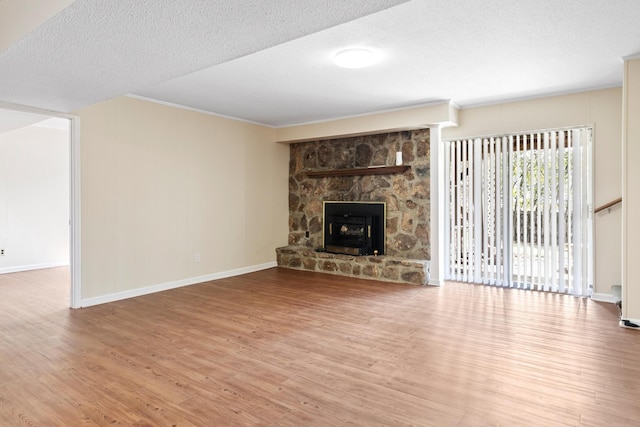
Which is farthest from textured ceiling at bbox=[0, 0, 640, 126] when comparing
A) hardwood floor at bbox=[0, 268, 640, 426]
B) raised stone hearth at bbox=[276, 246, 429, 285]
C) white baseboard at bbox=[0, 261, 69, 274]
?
white baseboard at bbox=[0, 261, 69, 274]

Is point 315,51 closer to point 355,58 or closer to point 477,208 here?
point 355,58

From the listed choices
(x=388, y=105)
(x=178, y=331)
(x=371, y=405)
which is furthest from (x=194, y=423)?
(x=388, y=105)

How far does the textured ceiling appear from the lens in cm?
199

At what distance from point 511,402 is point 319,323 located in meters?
1.82

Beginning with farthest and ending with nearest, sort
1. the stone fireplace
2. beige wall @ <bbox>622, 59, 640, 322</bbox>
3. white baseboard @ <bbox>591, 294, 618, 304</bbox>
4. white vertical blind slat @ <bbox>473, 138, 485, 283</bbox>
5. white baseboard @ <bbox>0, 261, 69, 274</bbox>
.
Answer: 1. white baseboard @ <bbox>0, 261, 69, 274</bbox>
2. the stone fireplace
3. white vertical blind slat @ <bbox>473, 138, 485, 283</bbox>
4. white baseboard @ <bbox>591, 294, 618, 304</bbox>
5. beige wall @ <bbox>622, 59, 640, 322</bbox>

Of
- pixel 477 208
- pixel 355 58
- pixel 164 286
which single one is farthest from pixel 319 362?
pixel 477 208

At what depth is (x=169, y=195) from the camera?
5.11 metres

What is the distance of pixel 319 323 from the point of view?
144 inches

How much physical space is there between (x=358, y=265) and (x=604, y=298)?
3.01m

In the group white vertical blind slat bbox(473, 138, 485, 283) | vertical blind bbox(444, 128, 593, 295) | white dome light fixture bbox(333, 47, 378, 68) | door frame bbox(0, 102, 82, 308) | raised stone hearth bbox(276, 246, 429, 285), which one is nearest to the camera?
white dome light fixture bbox(333, 47, 378, 68)

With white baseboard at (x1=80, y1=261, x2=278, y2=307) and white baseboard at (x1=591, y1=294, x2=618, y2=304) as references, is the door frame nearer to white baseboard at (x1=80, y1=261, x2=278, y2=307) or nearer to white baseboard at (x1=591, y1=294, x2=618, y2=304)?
white baseboard at (x1=80, y1=261, x2=278, y2=307)

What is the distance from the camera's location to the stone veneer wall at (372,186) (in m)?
5.64

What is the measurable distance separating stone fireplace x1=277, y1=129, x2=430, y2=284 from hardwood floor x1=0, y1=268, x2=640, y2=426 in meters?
1.18

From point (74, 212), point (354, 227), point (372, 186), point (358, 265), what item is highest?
point (372, 186)
